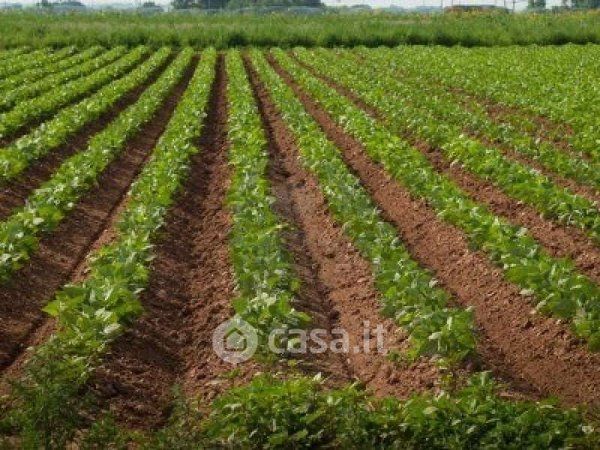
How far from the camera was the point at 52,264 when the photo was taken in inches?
351

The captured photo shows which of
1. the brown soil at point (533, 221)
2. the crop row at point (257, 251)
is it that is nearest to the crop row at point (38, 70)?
the crop row at point (257, 251)

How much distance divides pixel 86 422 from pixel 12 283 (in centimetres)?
308

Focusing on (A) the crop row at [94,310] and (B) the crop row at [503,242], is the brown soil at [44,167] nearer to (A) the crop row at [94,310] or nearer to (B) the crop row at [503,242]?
(A) the crop row at [94,310]

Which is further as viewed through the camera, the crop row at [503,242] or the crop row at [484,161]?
the crop row at [484,161]

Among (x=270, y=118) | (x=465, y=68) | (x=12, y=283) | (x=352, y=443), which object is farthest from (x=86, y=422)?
(x=465, y=68)

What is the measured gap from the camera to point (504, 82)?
23.1 meters

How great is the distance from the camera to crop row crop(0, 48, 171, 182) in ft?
40.0

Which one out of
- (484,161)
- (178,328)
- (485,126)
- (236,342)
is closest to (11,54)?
(485,126)

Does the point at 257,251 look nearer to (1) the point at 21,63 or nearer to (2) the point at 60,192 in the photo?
(2) the point at 60,192

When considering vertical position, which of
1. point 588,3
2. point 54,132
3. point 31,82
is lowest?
point 588,3

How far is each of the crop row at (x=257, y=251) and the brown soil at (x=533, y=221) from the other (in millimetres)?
2615

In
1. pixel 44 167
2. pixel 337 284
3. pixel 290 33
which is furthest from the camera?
pixel 290 33

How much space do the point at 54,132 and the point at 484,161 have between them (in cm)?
709

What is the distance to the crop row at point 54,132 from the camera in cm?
1219
